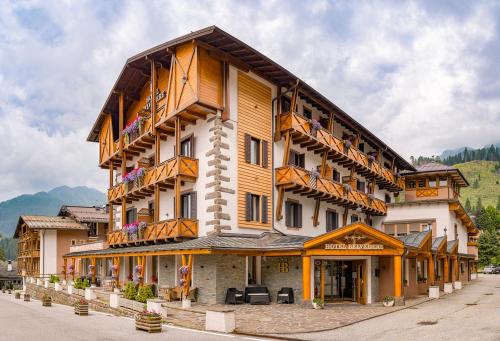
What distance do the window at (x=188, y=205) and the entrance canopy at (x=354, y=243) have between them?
663 cm

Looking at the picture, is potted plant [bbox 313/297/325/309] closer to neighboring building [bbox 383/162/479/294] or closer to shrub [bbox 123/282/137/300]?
shrub [bbox 123/282/137/300]

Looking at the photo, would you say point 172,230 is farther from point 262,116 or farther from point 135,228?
point 262,116

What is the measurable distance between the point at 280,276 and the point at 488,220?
10933 centimetres

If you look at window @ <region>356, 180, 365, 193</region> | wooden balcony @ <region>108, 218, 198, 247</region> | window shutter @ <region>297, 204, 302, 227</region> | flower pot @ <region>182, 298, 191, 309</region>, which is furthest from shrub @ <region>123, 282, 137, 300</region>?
window @ <region>356, 180, 365, 193</region>

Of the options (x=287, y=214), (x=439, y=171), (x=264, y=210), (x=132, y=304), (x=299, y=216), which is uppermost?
(x=439, y=171)

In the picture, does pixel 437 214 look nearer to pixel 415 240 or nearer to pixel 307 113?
pixel 415 240

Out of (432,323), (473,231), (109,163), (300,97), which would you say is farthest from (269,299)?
(473,231)

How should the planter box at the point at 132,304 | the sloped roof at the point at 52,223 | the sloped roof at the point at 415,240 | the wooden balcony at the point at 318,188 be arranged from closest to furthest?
the planter box at the point at 132,304 < the sloped roof at the point at 415,240 < the wooden balcony at the point at 318,188 < the sloped roof at the point at 52,223

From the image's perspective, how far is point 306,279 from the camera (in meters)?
21.9

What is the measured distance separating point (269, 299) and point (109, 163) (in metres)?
17.3

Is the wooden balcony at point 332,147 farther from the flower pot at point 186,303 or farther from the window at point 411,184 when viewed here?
the flower pot at point 186,303

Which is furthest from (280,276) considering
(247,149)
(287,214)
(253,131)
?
(253,131)

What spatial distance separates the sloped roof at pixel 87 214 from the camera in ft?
186

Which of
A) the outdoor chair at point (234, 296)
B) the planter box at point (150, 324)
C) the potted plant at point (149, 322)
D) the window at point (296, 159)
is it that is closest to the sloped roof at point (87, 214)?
the window at point (296, 159)
